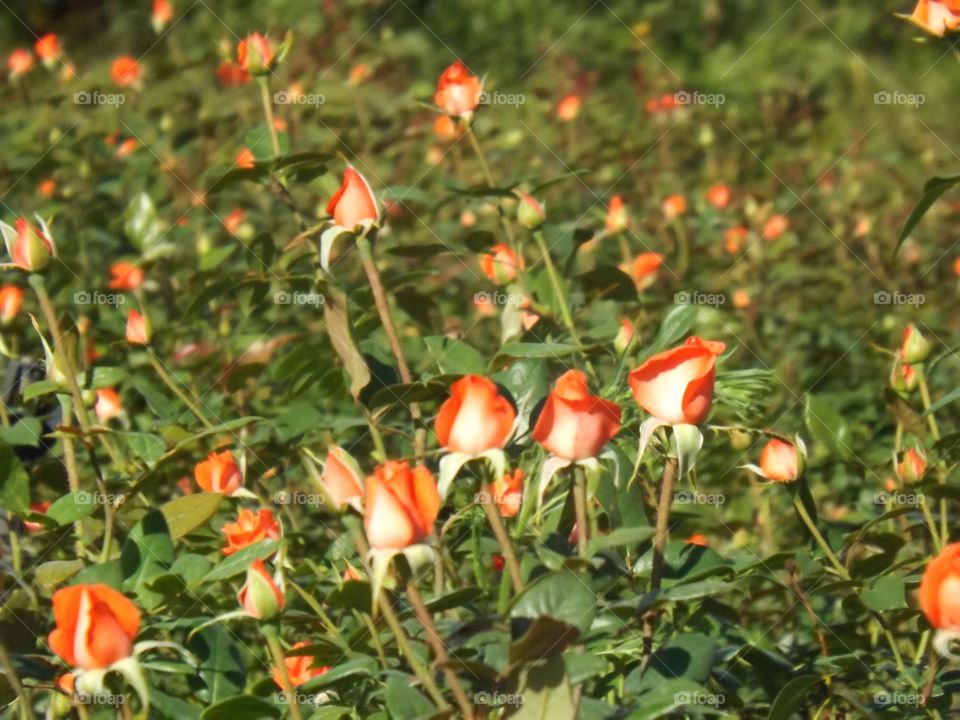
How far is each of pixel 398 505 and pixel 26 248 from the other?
18.8 inches

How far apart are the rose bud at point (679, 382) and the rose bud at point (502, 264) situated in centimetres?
51

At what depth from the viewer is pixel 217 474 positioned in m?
1.14

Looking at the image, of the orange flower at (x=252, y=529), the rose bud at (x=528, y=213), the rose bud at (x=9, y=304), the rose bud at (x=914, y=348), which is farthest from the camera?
the rose bud at (x=9, y=304)


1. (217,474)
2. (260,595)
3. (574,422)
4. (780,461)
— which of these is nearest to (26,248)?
(217,474)

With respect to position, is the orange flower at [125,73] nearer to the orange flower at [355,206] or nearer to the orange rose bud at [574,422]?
the orange flower at [355,206]

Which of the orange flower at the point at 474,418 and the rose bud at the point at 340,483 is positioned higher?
the orange flower at the point at 474,418

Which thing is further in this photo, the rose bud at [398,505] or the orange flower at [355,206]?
the orange flower at [355,206]

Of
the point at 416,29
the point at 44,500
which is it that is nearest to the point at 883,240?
the point at 44,500

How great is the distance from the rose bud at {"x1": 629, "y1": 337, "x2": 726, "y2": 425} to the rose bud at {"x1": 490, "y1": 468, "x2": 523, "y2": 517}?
0.15 meters

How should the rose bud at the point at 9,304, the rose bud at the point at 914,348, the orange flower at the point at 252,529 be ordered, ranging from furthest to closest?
1. the rose bud at the point at 9,304
2. the rose bud at the point at 914,348
3. the orange flower at the point at 252,529

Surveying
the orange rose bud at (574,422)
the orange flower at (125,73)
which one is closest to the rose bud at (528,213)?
the orange rose bud at (574,422)

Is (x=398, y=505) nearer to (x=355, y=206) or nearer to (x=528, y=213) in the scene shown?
(x=355, y=206)

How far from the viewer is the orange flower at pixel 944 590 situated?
85 cm

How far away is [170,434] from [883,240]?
2.29 m
